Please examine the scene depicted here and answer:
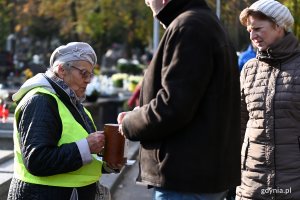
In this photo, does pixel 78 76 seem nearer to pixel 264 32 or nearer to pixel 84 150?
pixel 84 150

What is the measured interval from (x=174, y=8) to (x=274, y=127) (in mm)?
1242

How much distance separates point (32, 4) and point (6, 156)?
101ft

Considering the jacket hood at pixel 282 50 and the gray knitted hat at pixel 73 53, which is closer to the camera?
the gray knitted hat at pixel 73 53

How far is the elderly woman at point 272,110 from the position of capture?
4105mm

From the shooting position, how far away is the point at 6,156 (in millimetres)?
7352

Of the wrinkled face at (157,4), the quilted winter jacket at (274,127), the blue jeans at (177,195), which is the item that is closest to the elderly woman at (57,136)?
the blue jeans at (177,195)

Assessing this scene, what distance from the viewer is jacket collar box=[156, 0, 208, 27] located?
3189mm

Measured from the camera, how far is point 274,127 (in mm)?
4117

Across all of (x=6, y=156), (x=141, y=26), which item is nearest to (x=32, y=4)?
(x=141, y=26)

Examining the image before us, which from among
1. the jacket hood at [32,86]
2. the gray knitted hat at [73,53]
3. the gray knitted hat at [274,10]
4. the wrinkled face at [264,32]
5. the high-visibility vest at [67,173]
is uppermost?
the gray knitted hat at [274,10]

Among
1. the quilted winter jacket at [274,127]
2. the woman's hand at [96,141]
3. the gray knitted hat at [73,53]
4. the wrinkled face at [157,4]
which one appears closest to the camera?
the wrinkled face at [157,4]

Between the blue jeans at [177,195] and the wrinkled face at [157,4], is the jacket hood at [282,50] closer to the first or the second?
the wrinkled face at [157,4]

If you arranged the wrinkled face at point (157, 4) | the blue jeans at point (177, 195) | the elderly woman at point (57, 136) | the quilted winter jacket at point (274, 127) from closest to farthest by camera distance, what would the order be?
the blue jeans at point (177, 195) < the wrinkled face at point (157, 4) < the elderly woman at point (57, 136) < the quilted winter jacket at point (274, 127)

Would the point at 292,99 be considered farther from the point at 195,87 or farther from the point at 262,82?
the point at 195,87
